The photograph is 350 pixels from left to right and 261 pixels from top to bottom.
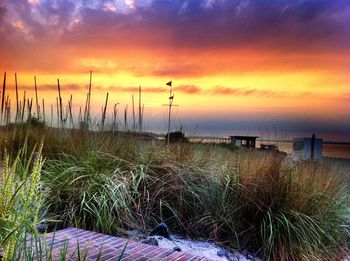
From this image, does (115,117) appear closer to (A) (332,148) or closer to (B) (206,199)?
(B) (206,199)

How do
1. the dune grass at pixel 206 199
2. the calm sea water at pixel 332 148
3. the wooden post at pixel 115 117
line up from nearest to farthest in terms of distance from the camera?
the dune grass at pixel 206 199 < the wooden post at pixel 115 117 < the calm sea water at pixel 332 148

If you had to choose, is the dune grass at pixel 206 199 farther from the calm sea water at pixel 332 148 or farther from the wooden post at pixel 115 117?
the calm sea water at pixel 332 148

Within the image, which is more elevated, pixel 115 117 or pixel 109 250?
pixel 115 117

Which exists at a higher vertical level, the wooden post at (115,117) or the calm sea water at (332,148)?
the wooden post at (115,117)

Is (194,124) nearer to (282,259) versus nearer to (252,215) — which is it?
(252,215)

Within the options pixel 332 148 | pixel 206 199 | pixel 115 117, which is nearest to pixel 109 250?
pixel 206 199

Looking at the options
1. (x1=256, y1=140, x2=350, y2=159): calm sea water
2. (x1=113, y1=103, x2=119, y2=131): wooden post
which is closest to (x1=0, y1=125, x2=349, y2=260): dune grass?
(x1=113, y1=103, x2=119, y2=131): wooden post

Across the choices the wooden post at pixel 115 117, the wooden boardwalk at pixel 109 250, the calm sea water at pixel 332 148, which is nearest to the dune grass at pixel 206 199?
the wooden boardwalk at pixel 109 250

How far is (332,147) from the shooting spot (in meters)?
6.17

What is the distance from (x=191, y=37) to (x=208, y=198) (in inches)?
121

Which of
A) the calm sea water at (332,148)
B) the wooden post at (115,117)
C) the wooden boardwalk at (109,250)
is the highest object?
the wooden post at (115,117)

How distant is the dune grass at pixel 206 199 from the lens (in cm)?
282

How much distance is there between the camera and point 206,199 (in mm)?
3182

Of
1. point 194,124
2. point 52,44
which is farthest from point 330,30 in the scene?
point 52,44
